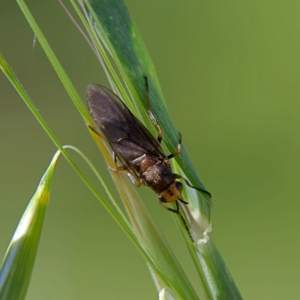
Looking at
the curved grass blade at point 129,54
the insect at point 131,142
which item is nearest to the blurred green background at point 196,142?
the insect at point 131,142

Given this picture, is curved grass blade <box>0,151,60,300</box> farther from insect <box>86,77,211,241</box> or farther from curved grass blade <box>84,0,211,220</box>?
insect <box>86,77,211,241</box>

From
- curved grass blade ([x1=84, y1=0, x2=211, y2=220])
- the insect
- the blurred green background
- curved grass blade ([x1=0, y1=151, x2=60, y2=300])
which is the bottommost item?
the blurred green background

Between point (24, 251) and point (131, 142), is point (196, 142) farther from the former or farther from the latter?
point (24, 251)

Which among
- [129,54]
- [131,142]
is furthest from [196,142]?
[129,54]

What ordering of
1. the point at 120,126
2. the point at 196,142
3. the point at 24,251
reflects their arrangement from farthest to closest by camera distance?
1. the point at 196,142
2. the point at 120,126
3. the point at 24,251

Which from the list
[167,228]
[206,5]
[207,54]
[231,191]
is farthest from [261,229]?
[206,5]

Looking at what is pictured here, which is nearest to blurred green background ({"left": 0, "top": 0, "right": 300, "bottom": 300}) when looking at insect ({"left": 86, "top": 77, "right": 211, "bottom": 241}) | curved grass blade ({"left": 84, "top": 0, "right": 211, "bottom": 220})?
insect ({"left": 86, "top": 77, "right": 211, "bottom": 241})

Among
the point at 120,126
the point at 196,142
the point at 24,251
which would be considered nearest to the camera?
the point at 24,251
